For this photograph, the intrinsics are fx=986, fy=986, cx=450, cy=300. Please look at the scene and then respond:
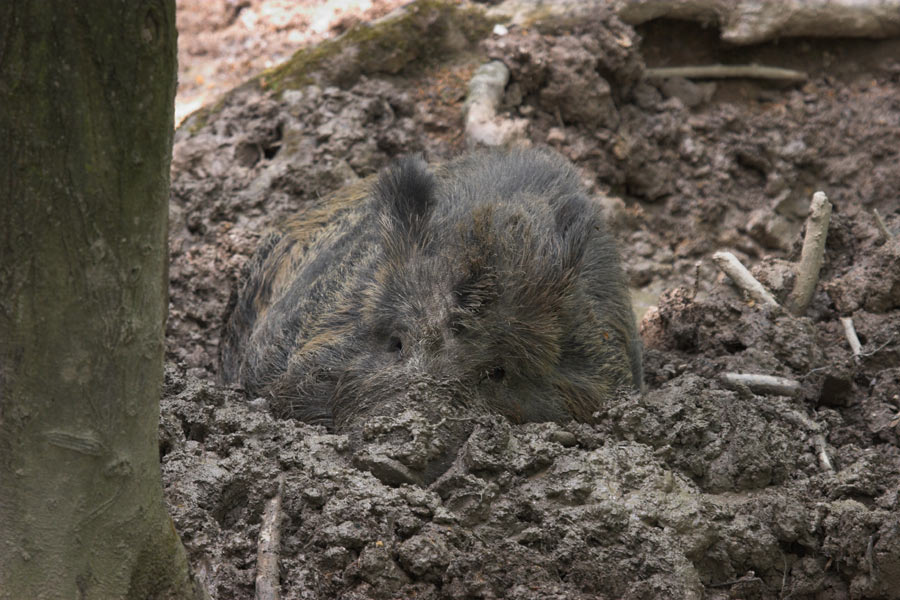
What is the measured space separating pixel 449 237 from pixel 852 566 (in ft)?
6.60

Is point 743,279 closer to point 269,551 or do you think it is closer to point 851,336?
point 851,336

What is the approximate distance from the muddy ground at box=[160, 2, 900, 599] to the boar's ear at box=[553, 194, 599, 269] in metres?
0.68

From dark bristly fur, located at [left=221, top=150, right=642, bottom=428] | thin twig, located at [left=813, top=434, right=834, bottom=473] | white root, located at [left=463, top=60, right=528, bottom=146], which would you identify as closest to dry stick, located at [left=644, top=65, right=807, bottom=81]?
white root, located at [left=463, top=60, right=528, bottom=146]

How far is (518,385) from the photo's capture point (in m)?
4.06

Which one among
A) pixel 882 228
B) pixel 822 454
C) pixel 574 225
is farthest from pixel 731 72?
pixel 822 454

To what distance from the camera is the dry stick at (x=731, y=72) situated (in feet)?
24.9

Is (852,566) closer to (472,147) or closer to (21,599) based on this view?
(21,599)

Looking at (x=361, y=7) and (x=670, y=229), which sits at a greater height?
(x=361, y=7)

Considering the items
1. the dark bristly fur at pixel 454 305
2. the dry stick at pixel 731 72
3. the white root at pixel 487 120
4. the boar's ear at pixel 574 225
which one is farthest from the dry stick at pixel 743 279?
the dry stick at pixel 731 72

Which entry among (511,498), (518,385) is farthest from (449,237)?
(511,498)

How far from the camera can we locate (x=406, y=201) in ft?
14.5

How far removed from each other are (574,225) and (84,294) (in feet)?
9.33

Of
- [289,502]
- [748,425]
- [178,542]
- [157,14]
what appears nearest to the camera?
[157,14]

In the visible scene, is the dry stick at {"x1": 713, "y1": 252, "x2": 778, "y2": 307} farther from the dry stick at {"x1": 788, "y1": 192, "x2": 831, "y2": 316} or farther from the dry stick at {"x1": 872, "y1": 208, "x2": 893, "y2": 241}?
the dry stick at {"x1": 872, "y1": 208, "x2": 893, "y2": 241}
